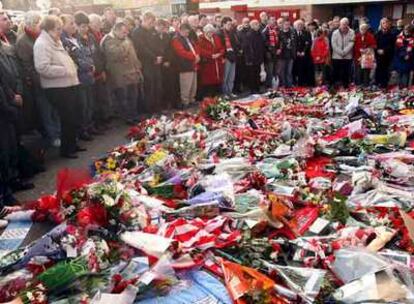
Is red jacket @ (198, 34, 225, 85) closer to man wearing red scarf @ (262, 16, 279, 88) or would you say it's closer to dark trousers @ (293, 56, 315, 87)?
man wearing red scarf @ (262, 16, 279, 88)

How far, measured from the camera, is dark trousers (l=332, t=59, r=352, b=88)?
11867mm

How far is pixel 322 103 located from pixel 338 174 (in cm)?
379

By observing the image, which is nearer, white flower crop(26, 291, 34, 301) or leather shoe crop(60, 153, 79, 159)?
white flower crop(26, 291, 34, 301)

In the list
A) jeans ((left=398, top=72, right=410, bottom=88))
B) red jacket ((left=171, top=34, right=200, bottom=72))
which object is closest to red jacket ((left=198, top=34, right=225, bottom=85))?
red jacket ((left=171, top=34, right=200, bottom=72))

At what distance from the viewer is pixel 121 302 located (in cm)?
312

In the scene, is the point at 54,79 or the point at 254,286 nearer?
the point at 254,286

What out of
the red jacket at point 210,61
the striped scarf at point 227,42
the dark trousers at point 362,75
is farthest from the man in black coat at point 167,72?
the dark trousers at point 362,75

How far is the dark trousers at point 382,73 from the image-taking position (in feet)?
38.3

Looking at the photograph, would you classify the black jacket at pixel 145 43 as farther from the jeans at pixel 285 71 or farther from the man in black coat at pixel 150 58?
the jeans at pixel 285 71

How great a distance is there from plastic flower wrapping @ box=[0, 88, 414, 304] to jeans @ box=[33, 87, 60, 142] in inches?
58.2

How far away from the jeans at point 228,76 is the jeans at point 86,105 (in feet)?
13.2

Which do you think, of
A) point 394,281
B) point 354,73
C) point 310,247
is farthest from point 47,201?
point 354,73

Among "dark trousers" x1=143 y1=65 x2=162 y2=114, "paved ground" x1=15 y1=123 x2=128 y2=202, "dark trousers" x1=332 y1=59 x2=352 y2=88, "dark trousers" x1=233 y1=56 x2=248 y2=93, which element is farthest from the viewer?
"dark trousers" x1=233 y1=56 x2=248 y2=93

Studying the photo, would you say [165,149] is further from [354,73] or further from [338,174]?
[354,73]
